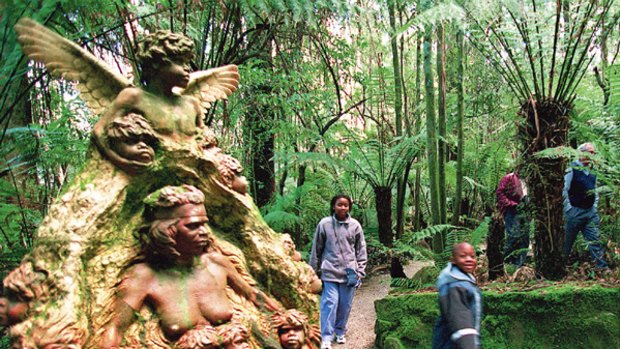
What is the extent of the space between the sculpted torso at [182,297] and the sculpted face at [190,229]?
179mm

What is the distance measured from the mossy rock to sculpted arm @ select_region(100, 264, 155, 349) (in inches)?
119

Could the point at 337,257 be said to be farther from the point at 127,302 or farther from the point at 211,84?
the point at 127,302

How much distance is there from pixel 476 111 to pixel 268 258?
9214mm

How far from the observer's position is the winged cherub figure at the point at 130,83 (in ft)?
9.57

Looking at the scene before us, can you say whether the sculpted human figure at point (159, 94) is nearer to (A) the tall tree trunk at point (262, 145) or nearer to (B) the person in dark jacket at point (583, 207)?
(A) the tall tree trunk at point (262, 145)

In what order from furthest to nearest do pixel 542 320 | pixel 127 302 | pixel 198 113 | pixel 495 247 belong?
pixel 495 247, pixel 542 320, pixel 198 113, pixel 127 302

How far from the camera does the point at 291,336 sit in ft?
9.96

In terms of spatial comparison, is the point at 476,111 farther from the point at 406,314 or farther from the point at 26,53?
the point at 26,53

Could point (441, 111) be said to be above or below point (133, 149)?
above

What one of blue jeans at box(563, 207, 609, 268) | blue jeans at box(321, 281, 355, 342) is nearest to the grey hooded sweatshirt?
blue jeans at box(321, 281, 355, 342)

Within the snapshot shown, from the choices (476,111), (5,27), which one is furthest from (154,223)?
(476,111)

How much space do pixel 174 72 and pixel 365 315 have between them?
182 inches

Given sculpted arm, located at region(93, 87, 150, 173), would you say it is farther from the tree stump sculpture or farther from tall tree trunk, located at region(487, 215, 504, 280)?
tall tree trunk, located at region(487, 215, 504, 280)

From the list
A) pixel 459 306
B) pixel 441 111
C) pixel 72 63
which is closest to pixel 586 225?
pixel 441 111
